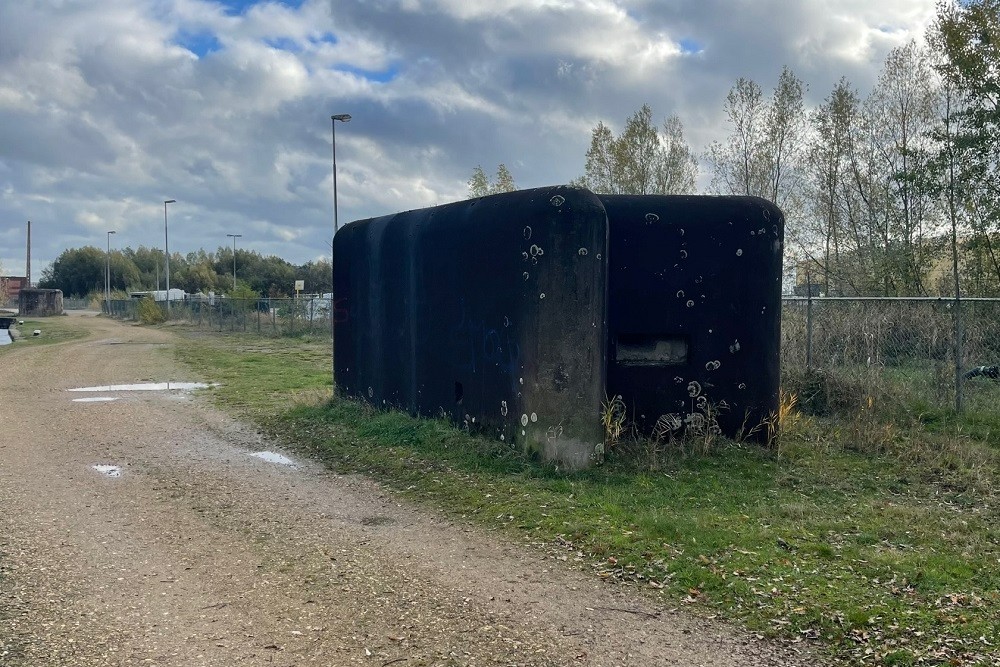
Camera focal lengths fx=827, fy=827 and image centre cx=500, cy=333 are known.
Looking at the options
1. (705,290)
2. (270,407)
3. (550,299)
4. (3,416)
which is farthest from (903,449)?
(3,416)

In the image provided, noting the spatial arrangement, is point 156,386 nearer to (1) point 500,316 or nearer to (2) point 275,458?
(2) point 275,458

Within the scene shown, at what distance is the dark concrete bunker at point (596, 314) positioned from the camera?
25.0 ft

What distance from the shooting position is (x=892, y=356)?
11.4 m

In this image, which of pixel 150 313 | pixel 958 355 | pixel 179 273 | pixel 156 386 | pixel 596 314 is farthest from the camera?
pixel 179 273

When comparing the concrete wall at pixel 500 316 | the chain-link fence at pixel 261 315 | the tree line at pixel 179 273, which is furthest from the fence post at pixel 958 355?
the tree line at pixel 179 273

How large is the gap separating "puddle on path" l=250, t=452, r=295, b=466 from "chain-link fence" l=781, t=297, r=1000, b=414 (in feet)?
20.9

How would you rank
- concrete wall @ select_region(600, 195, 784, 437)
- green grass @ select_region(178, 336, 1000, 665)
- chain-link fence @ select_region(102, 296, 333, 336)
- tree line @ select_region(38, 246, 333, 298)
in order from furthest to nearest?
tree line @ select_region(38, 246, 333, 298) → chain-link fence @ select_region(102, 296, 333, 336) → concrete wall @ select_region(600, 195, 784, 437) → green grass @ select_region(178, 336, 1000, 665)

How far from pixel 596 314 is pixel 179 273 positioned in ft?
313

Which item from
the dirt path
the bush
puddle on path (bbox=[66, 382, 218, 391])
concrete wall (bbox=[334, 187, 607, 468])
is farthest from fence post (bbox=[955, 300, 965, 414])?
the bush

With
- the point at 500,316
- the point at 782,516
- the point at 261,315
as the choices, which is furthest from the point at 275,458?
the point at 261,315

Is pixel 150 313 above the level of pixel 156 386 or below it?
above

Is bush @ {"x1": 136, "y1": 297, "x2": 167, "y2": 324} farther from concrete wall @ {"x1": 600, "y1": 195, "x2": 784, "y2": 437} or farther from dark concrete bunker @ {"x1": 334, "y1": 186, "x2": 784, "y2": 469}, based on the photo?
concrete wall @ {"x1": 600, "y1": 195, "x2": 784, "y2": 437}

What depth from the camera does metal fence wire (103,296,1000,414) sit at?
1008 cm

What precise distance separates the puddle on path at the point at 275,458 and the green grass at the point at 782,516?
404mm
